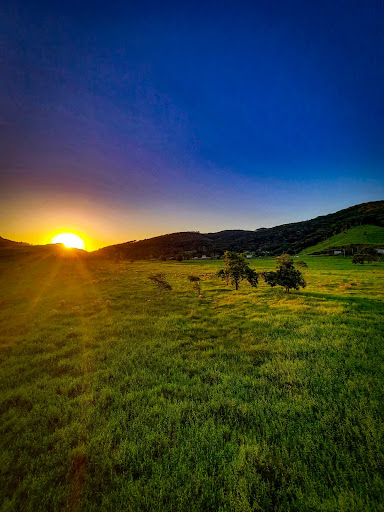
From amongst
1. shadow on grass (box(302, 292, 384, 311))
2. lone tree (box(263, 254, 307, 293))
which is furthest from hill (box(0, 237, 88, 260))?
shadow on grass (box(302, 292, 384, 311))

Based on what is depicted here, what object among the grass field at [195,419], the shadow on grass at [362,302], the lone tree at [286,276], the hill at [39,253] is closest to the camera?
the grass field at [195,419]

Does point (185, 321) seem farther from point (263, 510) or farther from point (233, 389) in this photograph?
point (263, 510)

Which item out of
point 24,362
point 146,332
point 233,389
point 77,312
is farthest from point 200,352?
point 77,312

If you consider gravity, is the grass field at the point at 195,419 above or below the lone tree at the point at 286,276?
below

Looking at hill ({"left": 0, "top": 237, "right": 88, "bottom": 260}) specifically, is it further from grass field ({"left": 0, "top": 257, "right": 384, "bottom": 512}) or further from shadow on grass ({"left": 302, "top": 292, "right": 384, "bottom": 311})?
shadow on grass ({"left": 302, "top": 292, "right": 384, "bottom": 311})

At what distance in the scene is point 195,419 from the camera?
6574 mm

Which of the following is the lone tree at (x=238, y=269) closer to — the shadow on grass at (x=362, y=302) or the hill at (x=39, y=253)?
the shadow on grass at (x=362, y=302)

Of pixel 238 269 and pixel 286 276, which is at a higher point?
pixel 238 269

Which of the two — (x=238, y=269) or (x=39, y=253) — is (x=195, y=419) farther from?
(x=39, y=253)

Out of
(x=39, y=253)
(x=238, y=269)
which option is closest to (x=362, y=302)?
(x=238, y=269)

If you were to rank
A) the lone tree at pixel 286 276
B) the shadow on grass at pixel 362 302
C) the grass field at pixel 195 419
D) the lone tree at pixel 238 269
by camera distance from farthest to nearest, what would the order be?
the lone tree at pixel 238 269, the lone tree at pixel 286 276, the shadow on grass at pixel 362 302, the grass field at pixel 195 419

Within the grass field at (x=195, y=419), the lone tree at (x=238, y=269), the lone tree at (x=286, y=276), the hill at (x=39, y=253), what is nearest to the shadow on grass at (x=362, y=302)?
the lone tree at (x=286, y=276)

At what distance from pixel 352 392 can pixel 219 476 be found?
5693 mm

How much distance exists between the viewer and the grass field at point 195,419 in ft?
15.2
